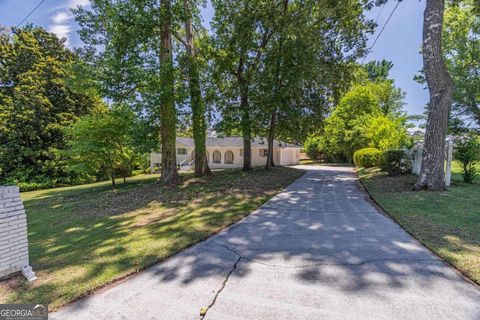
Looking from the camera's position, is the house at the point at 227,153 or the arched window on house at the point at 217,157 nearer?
the house at the point at 227,153

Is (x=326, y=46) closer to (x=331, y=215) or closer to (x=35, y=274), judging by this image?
(x=331, y=215)

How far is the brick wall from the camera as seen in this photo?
3414 millimetres

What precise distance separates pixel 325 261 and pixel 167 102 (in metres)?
9.29

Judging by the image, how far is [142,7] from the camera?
9797 mm

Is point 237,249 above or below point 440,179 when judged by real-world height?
below

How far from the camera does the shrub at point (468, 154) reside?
30.2 feet

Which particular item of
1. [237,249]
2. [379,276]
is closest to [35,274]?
[237,249]

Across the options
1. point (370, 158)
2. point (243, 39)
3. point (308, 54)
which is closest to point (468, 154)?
point (308, 54)

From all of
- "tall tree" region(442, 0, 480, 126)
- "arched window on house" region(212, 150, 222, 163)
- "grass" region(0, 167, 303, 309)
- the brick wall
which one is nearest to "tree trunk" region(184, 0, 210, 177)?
"grass" region(0, 167, 303, 309)

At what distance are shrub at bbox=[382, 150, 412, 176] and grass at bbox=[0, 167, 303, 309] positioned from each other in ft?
19.4

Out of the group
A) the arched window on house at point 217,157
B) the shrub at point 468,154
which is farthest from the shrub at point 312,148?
the shrub at point 468,154

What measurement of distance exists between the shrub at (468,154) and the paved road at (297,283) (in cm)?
684

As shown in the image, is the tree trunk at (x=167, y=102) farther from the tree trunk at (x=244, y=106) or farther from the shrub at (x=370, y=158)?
the shrub at (x=370, y=158)

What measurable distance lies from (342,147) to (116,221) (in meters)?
26.7
